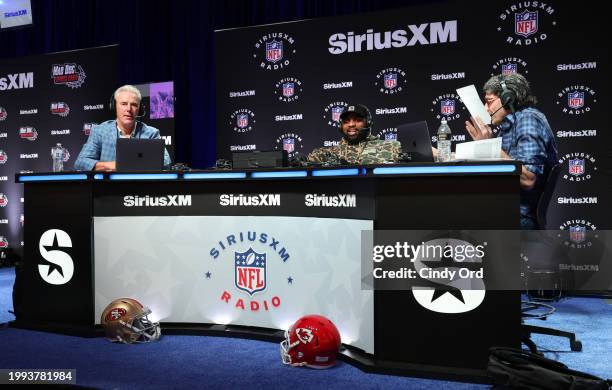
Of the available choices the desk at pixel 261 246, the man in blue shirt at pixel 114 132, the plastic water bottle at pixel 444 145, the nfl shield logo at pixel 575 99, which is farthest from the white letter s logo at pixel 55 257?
the nfl shield logo at pixel 575 99

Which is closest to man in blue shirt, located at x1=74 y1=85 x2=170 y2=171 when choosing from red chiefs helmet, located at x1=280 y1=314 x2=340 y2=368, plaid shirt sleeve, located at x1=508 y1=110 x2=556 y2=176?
red chiefs helmet, located at x1=280 y1=314 x2=340 y2=368

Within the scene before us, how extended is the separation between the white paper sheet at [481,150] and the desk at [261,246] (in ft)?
0.39

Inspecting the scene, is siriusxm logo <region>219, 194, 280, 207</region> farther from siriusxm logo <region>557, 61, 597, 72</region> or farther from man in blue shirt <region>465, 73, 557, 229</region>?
siriusxm logo <region>557, 61, 597, 72</region>

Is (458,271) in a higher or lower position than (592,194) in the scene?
lower

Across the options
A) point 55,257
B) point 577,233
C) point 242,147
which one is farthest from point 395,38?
point 55,257

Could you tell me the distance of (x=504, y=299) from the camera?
2.54 m

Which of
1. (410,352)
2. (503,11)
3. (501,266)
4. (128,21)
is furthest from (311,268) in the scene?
(128,21)

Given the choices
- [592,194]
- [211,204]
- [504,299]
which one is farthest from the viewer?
[592,194]

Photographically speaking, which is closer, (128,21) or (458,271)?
(458,271)

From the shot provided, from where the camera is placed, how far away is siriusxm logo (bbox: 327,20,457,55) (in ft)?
17.4

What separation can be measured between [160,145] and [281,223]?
1062 mm

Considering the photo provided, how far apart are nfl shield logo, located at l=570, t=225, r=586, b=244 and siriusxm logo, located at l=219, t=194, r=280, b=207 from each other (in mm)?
3402

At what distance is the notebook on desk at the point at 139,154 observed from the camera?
348cm

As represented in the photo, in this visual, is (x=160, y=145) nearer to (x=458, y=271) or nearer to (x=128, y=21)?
(x=458, y=271)
